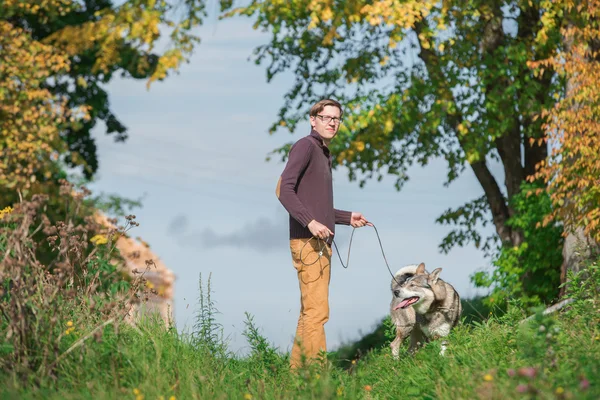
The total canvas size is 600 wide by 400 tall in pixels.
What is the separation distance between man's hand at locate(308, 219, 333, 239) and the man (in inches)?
5.6

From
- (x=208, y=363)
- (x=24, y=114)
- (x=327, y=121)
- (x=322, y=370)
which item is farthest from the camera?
(x=24, y=114)

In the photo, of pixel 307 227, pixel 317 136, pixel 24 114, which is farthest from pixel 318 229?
pixel 24 114

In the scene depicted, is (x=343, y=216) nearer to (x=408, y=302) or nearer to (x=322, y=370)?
(x=408, y=302)

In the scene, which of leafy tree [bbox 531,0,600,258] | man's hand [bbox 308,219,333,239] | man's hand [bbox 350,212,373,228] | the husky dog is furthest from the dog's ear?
leafy tree [bbox 531,0,600,258]

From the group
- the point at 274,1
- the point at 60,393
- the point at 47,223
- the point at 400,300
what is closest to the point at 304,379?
the point at 60,393

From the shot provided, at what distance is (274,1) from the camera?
1344 centimetres

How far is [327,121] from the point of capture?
23.9 feet

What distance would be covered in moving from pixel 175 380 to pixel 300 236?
1918 millimetres

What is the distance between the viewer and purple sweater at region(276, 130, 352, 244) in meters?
6.96

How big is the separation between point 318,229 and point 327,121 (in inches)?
46.9

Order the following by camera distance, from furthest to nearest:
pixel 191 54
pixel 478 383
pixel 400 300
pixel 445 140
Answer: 1. pixel 445 140
2. pixel 191 54
3. pixel 400 300
4. pixel 478 383

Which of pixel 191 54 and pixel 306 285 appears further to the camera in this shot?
pixel 191 54

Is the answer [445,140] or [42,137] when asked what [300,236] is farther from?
[42,137]

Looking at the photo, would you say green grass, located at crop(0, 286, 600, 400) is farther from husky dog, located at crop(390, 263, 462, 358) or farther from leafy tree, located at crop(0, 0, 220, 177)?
leafy tree, located at crop(0, 0, 220, 177)
